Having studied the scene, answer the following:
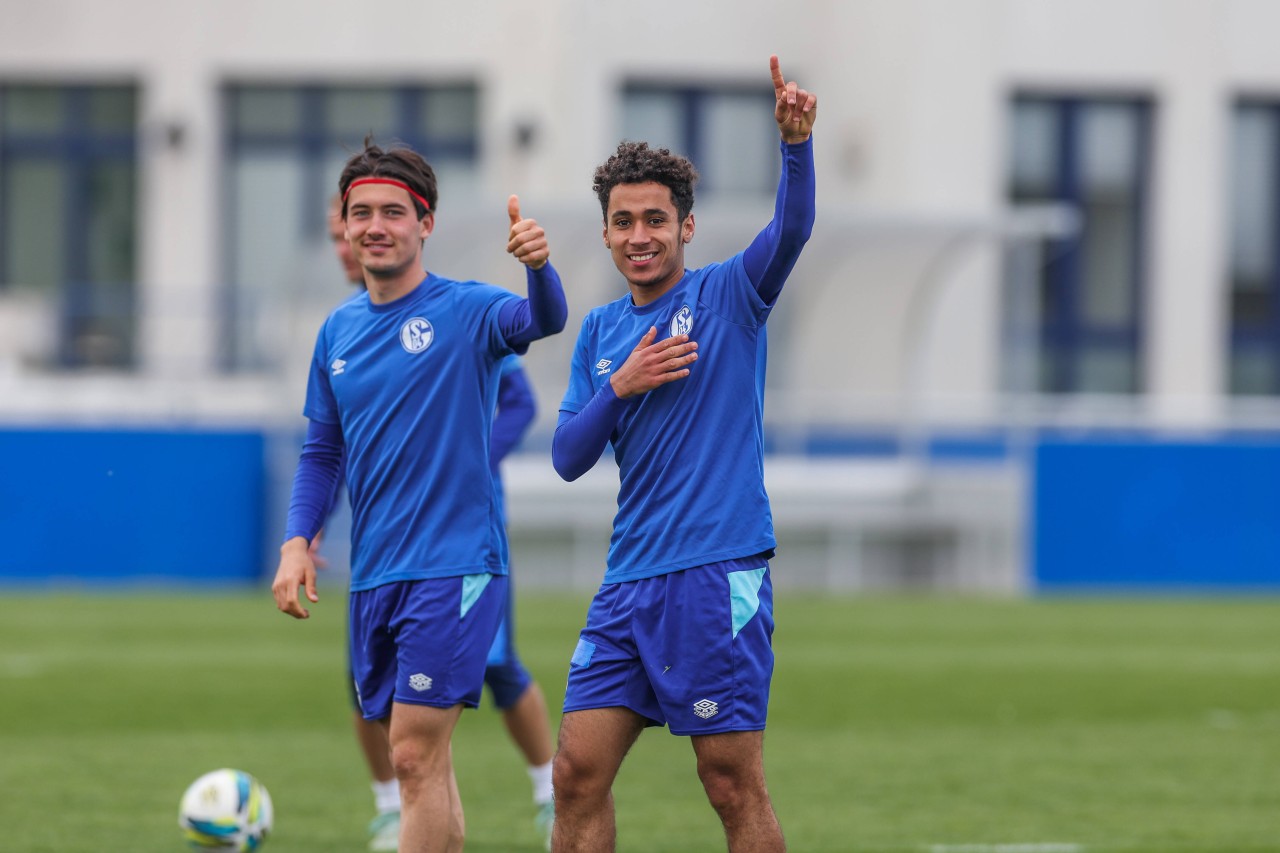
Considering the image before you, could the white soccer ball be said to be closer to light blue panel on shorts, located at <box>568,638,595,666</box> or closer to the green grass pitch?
the green grass pitch

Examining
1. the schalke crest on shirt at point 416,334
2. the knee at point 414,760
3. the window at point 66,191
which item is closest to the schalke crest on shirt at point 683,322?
the schalke crest on shirt at point 416,334

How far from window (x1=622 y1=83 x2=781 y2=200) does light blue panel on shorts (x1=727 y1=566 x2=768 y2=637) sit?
22.1 meters

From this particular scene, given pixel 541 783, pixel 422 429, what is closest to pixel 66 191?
pixel 541 783

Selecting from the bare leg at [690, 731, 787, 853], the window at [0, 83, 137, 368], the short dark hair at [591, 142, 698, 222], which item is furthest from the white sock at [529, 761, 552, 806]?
the window at [0, 83, 137, 368]

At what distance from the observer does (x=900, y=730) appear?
10.6m

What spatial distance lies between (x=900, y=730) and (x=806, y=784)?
1.94 metres

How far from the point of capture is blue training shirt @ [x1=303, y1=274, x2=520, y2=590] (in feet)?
18.6

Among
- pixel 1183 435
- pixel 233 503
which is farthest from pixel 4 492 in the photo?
pixel 1183 435

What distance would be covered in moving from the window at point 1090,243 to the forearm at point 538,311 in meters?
22.1

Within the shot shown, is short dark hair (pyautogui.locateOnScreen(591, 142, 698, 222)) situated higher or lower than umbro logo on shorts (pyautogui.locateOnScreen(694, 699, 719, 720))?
higher

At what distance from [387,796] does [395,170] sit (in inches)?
99.4

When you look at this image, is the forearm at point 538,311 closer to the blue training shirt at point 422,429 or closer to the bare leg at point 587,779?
the blue training shirt at point 422,429

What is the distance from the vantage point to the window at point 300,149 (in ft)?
88.9

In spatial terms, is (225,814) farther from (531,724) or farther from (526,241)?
(526,241)
